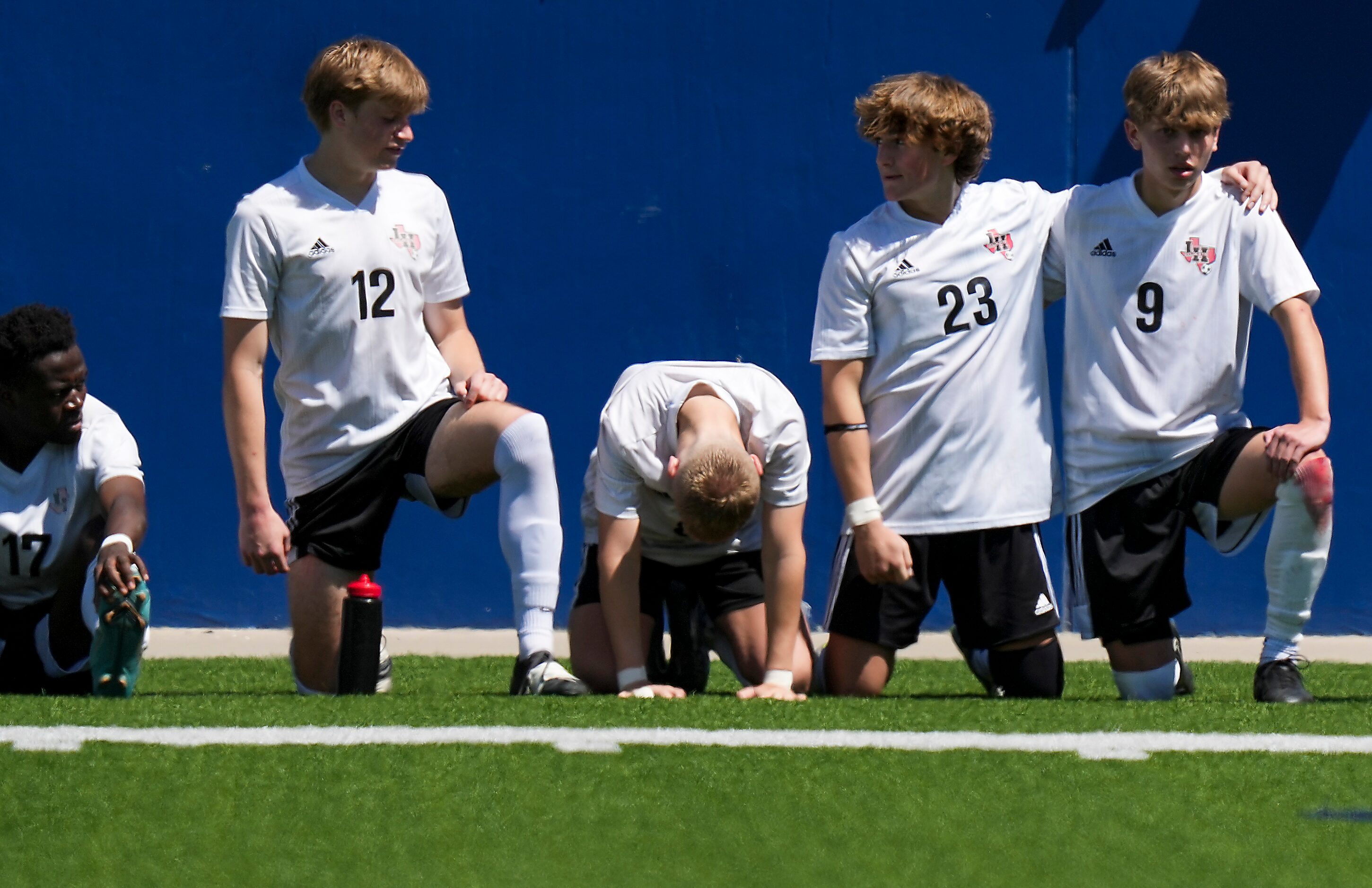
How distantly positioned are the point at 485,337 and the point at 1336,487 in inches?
126

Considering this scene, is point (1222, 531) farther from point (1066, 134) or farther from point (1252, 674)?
point (1066, 134)

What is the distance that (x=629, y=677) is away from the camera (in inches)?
158

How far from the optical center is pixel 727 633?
448cm

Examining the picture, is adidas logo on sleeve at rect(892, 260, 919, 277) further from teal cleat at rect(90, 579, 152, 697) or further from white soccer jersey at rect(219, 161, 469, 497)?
teal cleat at rect(90, 579, 152, 697)

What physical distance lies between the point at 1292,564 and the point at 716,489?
56.7 inches

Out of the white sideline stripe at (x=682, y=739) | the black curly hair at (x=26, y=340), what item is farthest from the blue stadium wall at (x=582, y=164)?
the white sideline stripe at (x=682, y=739)

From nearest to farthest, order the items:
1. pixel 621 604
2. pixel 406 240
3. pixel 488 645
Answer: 1. pixel 621 604
2. pixel 406 240
3. pixel 488 645

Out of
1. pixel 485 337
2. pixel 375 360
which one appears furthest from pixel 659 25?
pixel 375 360

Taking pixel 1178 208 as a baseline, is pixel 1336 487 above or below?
below

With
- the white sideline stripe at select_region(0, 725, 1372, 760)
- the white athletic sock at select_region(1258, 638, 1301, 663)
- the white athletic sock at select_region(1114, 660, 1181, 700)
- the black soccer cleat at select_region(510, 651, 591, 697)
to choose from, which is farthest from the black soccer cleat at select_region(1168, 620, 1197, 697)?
the black soccer cleat at select_region(510, 651, 591, 697)

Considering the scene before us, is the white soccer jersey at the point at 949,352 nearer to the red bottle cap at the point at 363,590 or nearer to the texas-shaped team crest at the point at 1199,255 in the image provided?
the texas-shaped team crest at the point at 1199,255

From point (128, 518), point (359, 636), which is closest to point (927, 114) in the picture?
point (359, 636)

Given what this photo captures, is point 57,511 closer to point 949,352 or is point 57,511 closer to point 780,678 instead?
point 780,678

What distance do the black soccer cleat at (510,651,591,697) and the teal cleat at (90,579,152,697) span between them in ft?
2.89
